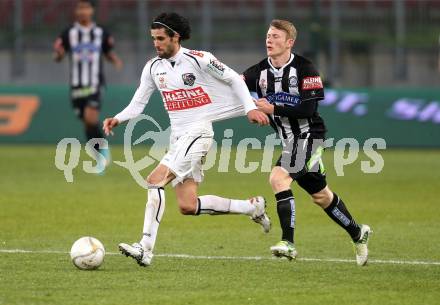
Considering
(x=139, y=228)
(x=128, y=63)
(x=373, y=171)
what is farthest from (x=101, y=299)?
(x=128, y=63)

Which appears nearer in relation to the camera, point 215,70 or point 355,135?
point 215,70

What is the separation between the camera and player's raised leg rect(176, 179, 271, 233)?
9695mm

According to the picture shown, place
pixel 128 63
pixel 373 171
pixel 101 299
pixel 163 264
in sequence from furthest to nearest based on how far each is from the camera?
pixel 128 63 → pixel 373 171 → pixel 163 264 → pixel 101 299

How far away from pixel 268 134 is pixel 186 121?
1368 centimetres

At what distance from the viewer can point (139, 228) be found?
12.2m

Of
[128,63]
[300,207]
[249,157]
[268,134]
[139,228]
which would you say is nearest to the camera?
[139,228]

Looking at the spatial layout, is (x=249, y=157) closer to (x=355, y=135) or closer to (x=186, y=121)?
(x=355, y=135)

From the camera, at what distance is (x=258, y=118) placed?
355 inches

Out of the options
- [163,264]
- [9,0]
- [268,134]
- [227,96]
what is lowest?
[268,134]

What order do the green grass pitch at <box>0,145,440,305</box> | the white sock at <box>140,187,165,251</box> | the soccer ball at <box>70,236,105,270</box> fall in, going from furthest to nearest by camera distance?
the white sock at <box>140,187,165,251</box>, the soccer ball at <box>70,236,105,270</box>, the green grass pitch at <box>0,145,440,305</box>

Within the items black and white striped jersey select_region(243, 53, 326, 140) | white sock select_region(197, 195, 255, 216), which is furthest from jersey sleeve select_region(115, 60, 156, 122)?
white sock select_region(197, 195, 255, 216)

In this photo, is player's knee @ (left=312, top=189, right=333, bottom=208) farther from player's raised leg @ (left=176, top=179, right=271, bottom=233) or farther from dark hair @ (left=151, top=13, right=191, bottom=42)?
dark hair @ (left=151, top=13, right=191, bottom=42)

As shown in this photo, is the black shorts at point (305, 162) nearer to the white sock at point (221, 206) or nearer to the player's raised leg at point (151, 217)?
the white sock at point (221, 206)

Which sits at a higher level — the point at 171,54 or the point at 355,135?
the point at 171,54
